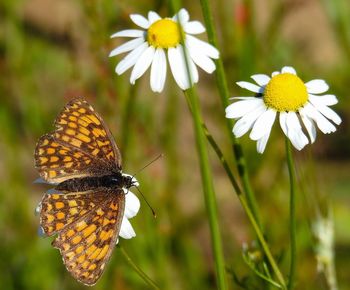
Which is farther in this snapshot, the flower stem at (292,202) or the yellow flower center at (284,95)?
the yellow flower center at (284,95)

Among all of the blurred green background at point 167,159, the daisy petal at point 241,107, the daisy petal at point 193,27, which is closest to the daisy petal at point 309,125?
the daisy petal at point 241,107

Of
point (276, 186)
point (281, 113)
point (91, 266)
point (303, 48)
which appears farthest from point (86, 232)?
point (303, 48)

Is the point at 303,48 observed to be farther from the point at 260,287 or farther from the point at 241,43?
the point at 260,287

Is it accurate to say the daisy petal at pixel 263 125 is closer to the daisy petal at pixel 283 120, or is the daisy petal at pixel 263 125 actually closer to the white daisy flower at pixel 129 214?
the daisy petal at pixel 283 120

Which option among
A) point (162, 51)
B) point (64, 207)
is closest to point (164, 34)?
point (162, 51)

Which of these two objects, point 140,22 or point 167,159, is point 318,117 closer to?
point 140,22

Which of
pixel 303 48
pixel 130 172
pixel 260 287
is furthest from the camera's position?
pixel 303 48
